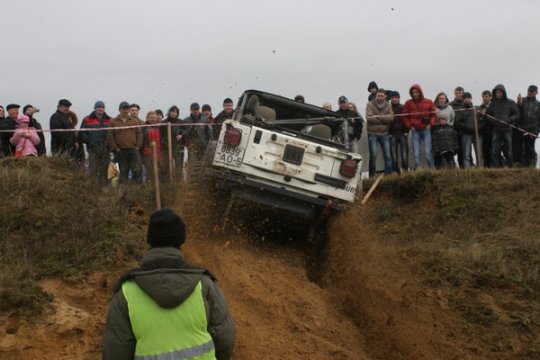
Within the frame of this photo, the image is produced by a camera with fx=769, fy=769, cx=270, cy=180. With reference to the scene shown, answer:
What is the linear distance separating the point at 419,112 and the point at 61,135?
644cm

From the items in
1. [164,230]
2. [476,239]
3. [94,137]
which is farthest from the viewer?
[94,137]

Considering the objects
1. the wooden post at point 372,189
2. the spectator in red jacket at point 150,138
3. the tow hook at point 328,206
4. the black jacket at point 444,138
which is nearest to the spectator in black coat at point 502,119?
the black jacket at point 444,138

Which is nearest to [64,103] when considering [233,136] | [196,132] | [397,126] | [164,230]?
[196,132]

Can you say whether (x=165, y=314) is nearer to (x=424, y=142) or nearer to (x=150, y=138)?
(x=150, y=138)

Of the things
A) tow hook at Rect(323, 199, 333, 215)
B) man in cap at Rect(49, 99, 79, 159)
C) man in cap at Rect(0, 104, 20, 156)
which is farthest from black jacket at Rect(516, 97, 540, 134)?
man in cap at Rect(0, 104, 20, 156)

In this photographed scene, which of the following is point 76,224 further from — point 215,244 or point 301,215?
point 301,215

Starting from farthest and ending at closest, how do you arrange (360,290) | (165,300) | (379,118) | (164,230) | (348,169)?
(379,118), (348,169), (360,290), (164,230), (165,300)

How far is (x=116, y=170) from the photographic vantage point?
1341cm

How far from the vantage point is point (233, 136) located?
1024 cm

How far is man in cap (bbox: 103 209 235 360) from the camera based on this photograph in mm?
3781

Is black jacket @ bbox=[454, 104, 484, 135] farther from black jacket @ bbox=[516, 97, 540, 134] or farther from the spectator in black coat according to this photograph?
black jacket @ bbox=[516, 97, 540, 134]

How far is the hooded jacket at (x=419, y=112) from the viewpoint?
46.6ft

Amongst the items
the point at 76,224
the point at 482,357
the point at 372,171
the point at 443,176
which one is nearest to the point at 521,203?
the point at 443,176

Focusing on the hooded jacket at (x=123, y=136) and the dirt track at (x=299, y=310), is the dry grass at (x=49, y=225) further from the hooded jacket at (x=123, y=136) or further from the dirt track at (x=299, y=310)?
the hooded jacket at (x=123, y=136)
